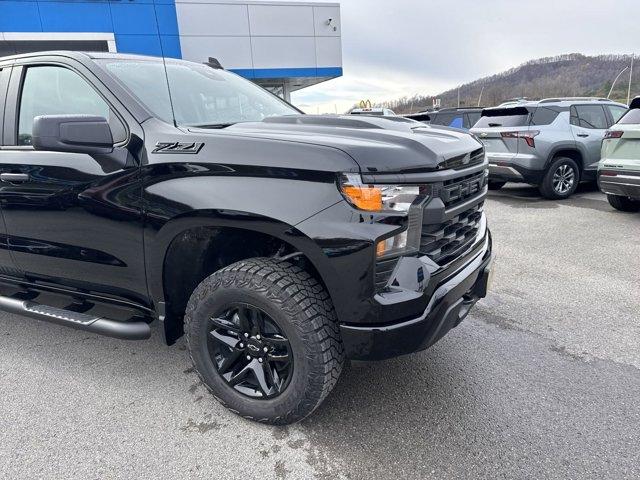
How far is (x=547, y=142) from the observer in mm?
7922

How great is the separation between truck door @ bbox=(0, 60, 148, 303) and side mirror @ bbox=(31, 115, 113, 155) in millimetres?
129

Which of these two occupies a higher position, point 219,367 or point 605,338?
point 219,367

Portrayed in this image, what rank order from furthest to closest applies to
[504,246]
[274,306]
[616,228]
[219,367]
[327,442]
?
[616,228] → [504,246] → [219,367] → [327,442] → [274,306]

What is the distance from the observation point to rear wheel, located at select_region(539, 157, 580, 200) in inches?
319

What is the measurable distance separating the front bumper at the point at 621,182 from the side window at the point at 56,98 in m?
6.16

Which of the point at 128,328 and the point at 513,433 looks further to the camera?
the point at 128,328

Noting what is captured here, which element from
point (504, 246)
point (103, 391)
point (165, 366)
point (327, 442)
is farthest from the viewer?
point (504, 246)

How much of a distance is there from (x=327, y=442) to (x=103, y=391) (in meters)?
1.40

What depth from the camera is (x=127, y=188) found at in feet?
7.73

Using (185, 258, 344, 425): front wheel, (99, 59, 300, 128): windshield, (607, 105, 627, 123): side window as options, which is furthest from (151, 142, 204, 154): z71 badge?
(607, 105, 627, 123): side window

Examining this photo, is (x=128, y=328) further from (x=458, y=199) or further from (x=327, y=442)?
(x=458, y=199)

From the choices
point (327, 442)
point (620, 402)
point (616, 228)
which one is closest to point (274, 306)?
point (327, 442)

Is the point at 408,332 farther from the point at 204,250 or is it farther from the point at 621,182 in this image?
the point at 621,182

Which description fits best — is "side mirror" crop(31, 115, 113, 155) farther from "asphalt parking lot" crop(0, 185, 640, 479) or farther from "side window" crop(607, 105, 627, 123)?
"side window" crop(607, 105, 627, 123)
